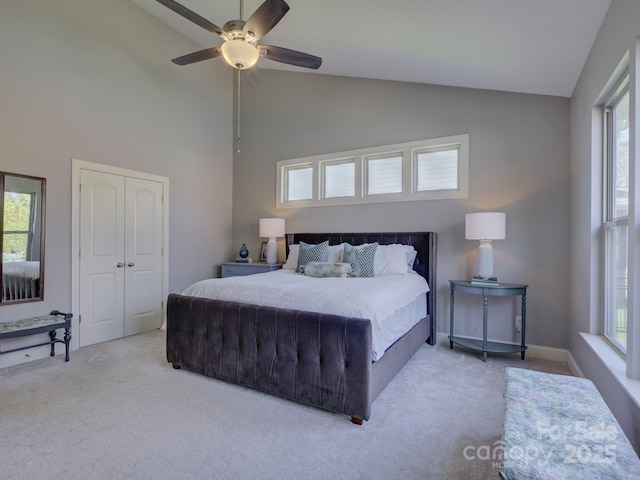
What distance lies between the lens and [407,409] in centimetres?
231

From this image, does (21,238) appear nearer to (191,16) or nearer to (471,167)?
(191,16)

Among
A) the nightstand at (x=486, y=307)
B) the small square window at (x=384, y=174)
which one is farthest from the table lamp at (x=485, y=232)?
the small square window at (x=384, y=174)

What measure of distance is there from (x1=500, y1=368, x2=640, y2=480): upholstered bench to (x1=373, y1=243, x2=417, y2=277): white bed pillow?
2.01 metres

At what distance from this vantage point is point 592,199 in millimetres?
2525

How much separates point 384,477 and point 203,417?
4.06ft

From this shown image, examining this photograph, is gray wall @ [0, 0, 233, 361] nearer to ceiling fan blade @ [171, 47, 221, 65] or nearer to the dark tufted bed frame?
ceiling fan blade @ [171, 47, 221, 65]

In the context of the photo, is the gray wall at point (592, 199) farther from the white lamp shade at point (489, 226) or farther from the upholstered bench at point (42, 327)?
the upholstered bench at point (42, 327)

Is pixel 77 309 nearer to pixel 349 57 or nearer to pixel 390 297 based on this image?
pixel 390 297

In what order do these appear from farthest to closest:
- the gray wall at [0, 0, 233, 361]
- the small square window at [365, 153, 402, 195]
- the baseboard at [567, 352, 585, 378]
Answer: the small square window at [365, 153, 402, 195] < the gray wall at [0, 0, 233, 361] < the baseboard at [567, 352, 585, 378]

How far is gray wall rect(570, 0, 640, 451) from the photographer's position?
5.74 ft

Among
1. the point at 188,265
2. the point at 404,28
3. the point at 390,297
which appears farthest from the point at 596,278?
the point at 188,265

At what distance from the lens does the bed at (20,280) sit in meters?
3.08

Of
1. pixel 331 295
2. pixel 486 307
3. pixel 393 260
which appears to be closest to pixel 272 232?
pixel 393 260

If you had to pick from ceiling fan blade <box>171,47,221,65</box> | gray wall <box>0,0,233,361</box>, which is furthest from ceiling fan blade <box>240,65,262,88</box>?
gray wall <box>0,0,233,361</box>
